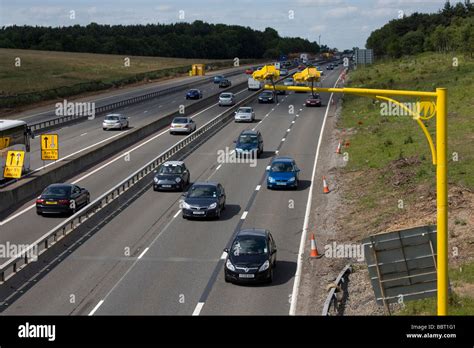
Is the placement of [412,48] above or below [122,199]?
above

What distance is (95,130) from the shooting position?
64938mm

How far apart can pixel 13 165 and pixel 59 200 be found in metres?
5.87

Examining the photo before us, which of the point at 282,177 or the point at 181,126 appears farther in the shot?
the point at 181,126

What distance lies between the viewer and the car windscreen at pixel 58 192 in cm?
3384

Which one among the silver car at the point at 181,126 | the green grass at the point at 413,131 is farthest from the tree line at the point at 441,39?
the silver car at the point at 181,126

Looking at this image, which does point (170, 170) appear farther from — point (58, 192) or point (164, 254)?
point (164, 254)

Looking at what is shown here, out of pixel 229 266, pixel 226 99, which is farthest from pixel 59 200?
pixel 226 99

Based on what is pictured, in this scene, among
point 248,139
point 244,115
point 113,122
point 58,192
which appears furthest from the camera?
point 244,115

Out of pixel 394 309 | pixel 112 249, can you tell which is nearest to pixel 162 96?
pixel 112 249

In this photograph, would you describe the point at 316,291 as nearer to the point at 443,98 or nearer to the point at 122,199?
the point at 443,98

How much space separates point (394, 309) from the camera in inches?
822

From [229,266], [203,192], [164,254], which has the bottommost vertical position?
[164,254]

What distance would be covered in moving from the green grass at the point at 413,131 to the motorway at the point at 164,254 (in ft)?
15.2

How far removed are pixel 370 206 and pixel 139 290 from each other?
1441 centimetres
